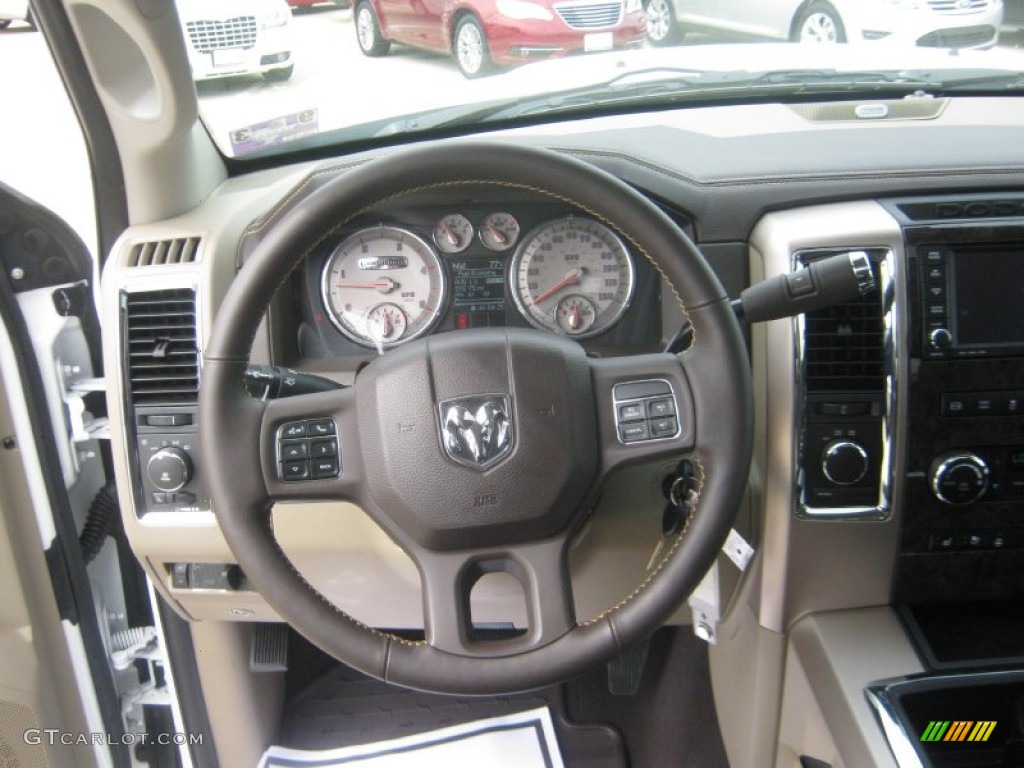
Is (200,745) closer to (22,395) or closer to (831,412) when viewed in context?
(22,395)

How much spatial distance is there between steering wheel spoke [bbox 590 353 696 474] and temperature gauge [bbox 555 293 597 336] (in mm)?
343

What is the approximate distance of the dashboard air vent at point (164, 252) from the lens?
1.38 m

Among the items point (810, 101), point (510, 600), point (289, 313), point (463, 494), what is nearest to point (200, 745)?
point (510, 600)

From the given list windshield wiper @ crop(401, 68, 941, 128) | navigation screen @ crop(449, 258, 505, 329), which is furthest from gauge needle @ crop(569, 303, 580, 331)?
windshield wiper @ crop(401, 68, 941, 128)

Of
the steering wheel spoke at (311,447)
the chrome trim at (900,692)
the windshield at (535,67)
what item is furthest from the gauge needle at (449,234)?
the chrome trim at (900,692)

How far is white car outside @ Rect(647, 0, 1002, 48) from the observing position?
5.67 ft

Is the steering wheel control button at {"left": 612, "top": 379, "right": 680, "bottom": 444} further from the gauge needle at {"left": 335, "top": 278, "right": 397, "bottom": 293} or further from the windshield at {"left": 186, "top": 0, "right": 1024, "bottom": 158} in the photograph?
the windshield at {"left": 186, "top": 0, "right": 1024, "bottom": 158}

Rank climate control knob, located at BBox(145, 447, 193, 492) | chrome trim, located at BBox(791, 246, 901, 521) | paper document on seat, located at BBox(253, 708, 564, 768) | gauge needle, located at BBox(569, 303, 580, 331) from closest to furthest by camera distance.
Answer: chrome trim, located at BBox(791, 246, 901, 521) → climate control knob, located at BBox(145, 447, 193, 492) → gauge needle, located at BBox(569, 303, 580, 331) → paper document on seat, located at BBox(253, 708, 564, 768)

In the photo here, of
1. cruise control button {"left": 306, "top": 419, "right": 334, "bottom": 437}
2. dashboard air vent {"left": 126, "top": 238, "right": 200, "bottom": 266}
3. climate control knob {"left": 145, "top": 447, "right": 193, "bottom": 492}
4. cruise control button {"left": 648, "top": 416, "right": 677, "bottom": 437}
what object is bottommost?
climate control knob {"left": 145, "top": 447, "right": 193, "bottom": 492}

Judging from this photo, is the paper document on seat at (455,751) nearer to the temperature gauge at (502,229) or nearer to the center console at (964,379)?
the center console at (964,379)

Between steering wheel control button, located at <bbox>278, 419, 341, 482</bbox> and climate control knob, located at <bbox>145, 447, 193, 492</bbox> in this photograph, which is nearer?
steering wheel control button, located at <bbox>278, 419, 341, 482</bbox>

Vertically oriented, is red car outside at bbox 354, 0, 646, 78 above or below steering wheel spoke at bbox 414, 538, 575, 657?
above

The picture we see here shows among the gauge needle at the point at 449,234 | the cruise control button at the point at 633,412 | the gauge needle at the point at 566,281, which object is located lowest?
the cruise control button at the point at 633,412

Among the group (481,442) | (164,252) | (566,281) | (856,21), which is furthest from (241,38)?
(856,21)
